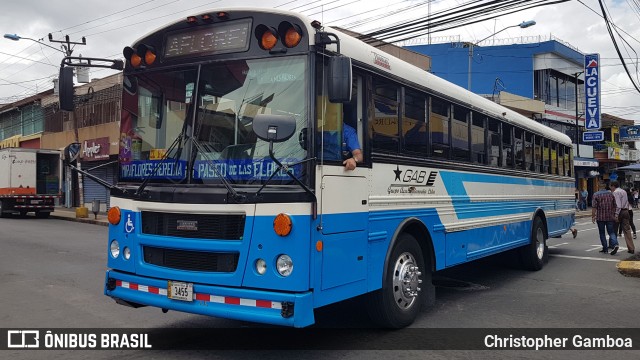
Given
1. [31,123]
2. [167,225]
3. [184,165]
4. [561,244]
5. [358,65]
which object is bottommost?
[561,244]

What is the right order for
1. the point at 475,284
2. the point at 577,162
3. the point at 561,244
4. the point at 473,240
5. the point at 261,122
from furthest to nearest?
the point at 577,162 → the point at 561,244 → the point at 475,284 → the point at 473,240 → the point at 261,122

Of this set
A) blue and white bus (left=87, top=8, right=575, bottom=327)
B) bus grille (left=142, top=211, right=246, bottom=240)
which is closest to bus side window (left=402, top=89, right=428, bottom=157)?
blue and white bus (left=87, top=8, right=575, bottom=327)

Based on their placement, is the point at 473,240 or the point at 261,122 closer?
the point at 261,122

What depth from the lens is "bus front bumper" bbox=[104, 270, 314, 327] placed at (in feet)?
14.3

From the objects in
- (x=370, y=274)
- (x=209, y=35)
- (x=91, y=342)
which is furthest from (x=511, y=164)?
(x=91, y=342)

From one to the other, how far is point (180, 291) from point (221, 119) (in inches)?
62.7

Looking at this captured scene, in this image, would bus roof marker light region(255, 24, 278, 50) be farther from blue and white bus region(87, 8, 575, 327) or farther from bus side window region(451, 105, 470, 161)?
bus side window region(451, 105, 470, 161)

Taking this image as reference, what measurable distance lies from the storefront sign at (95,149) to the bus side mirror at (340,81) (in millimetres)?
25871

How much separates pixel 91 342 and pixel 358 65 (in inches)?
156

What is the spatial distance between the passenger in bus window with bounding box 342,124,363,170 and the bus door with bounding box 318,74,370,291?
0.19ft

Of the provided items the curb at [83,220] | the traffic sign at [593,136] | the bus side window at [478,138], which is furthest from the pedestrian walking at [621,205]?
the traffic sign at [593,136]

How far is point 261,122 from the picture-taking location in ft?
13.9

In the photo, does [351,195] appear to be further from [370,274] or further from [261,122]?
[261,122]

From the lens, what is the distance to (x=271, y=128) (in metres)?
4.21
